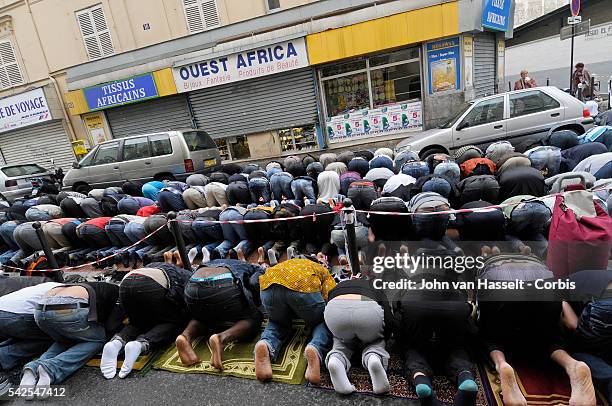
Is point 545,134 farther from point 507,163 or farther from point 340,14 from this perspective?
point 340,14

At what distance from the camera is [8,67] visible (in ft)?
48.4

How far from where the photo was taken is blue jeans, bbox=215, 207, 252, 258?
4902mm

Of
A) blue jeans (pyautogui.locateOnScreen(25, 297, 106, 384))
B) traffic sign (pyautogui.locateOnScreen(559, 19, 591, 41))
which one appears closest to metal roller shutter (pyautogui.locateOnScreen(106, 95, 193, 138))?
blue jeans (pyautogui.locateOnScreen(25, 297, 106, 384))

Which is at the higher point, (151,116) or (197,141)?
(151,116)

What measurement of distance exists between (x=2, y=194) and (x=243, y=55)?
831cm

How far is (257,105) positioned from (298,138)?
1.86 meters

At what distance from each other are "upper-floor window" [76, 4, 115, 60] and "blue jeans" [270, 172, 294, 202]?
11494mm

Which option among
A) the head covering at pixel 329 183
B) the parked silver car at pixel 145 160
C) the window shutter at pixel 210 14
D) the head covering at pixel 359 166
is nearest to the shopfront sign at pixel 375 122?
the parked silver car at pixel 145 160

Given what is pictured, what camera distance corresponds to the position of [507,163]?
15.3 ft

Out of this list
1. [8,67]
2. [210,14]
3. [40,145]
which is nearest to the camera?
[210,14]

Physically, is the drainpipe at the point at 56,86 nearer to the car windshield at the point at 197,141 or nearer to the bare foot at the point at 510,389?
the car windshield at the point at 197,141

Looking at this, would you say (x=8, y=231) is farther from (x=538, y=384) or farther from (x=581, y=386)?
(x=581, y=386)

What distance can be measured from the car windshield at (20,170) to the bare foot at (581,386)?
13781mm

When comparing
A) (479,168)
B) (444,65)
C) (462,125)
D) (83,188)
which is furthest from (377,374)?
(444,65)
